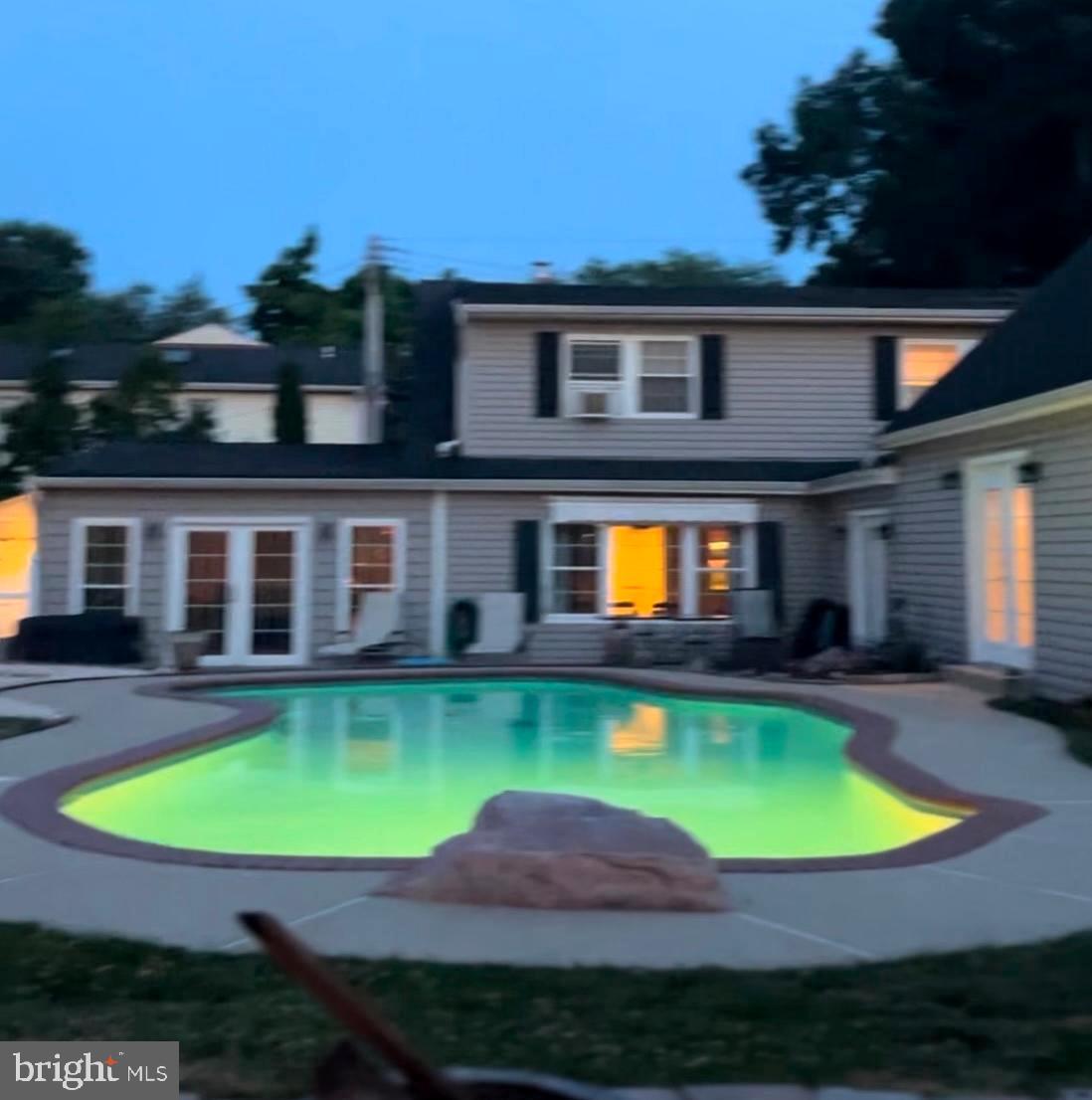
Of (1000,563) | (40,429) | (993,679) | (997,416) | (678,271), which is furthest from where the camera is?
(678,271)

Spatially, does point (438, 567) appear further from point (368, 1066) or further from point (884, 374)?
point (368, 1066)

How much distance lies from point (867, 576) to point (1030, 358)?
4.26 m

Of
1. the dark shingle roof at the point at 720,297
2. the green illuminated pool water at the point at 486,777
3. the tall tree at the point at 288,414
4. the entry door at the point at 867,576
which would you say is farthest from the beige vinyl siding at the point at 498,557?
the tall tree at the point at 288,414

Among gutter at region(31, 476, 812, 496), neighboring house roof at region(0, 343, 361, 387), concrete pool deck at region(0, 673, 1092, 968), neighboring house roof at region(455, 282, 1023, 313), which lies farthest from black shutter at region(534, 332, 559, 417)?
neighboring house roof at region(0, 343, 361, 387)

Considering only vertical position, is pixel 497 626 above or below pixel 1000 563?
below

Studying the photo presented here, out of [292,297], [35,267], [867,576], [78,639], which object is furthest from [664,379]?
[35,267]

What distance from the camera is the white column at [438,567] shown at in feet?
56.9

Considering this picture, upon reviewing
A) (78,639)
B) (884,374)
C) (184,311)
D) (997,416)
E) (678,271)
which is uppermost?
(678,271)

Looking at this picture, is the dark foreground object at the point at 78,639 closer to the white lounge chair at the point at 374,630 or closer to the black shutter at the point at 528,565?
the white lounge chair at the point at 374,630

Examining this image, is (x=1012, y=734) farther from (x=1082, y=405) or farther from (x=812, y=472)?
(x=812, y=472)

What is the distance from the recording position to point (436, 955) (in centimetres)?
468

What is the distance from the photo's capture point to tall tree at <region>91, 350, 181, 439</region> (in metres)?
24.9

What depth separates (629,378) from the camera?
18.4 meters

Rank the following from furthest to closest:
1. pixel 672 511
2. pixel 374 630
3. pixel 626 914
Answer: pixel 672 511
pixel 374 630
pixel 626 914
